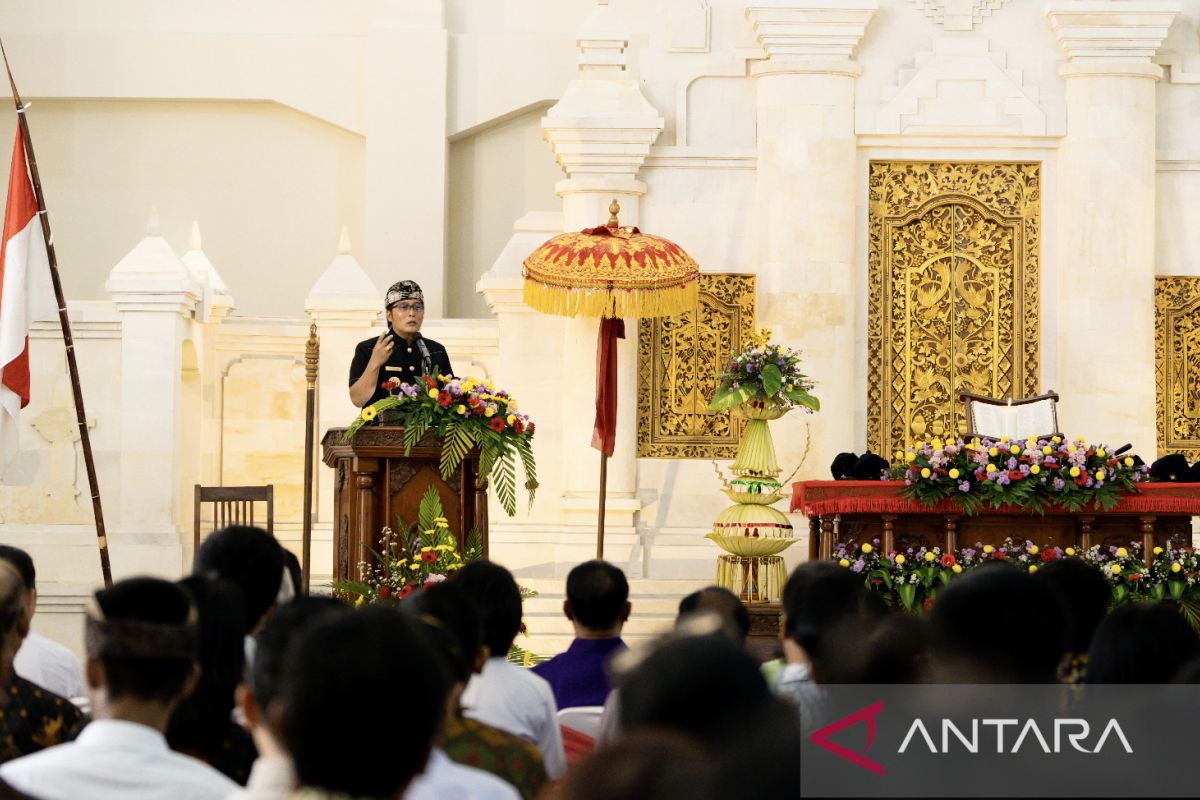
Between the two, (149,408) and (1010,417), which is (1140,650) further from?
(149,408)

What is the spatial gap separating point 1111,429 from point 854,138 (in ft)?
Result: 9.46

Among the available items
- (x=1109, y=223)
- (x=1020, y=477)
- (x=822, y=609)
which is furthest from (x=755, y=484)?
(x=822, y=609)

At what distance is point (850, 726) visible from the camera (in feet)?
10.6

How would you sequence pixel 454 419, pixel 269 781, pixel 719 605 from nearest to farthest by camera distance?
pixel 269 781
pixel 719 605
pixel 454 419

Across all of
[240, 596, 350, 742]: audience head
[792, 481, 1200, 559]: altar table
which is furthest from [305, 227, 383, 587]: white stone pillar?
[240, 596, 350, 742]: audience head

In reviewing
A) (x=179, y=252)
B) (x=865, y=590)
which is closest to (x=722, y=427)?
(x=179, y=252)

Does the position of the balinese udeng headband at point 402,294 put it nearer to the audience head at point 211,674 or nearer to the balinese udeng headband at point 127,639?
the audience head at point 211,674

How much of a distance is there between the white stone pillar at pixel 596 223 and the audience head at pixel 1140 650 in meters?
8.71

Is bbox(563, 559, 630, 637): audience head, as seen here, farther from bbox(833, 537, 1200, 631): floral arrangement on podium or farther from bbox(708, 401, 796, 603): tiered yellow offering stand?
bbox(708, 401, 796, 603): tiered yellow offering stand

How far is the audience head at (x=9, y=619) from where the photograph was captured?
3.86 meters

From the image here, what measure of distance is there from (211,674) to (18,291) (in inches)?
245

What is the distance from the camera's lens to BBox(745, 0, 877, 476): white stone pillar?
1238 centimetres

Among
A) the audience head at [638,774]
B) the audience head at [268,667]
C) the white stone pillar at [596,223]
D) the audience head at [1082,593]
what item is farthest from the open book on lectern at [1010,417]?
the audience head at [638,774]

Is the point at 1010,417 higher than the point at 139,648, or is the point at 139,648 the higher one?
the point at 1010,417
